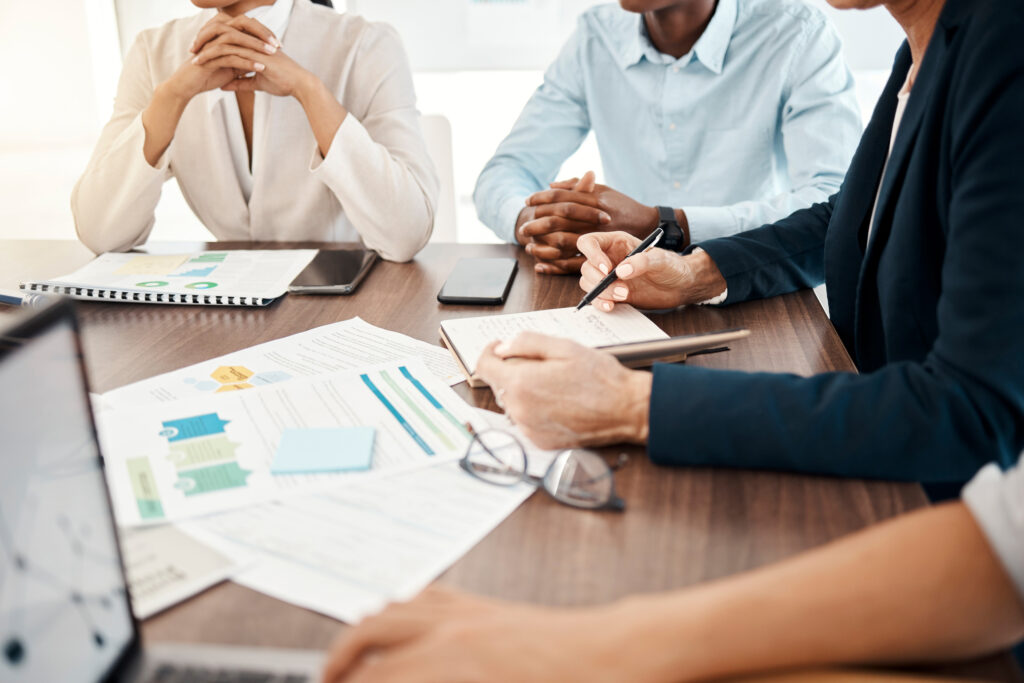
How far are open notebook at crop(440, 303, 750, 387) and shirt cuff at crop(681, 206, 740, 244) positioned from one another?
0.47m

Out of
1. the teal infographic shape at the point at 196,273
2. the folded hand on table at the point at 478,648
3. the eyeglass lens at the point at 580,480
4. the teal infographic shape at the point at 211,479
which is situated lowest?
the teal infographic shape at the point at 196,273

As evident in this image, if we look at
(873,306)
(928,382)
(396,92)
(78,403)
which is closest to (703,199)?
(396,92)

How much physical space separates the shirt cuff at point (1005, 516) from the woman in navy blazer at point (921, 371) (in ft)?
0.61

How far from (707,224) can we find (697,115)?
0.50m

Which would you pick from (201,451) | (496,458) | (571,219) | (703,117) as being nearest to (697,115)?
(703,117)

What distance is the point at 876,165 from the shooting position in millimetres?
1148

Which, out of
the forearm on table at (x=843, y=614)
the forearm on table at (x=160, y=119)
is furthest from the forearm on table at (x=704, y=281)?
the forearm on table at (x=160, y=119)

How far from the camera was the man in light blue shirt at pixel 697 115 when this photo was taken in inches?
69.1

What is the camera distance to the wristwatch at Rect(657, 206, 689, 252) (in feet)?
5.05

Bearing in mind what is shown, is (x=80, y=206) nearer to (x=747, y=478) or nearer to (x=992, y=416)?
(x=747, y=478)

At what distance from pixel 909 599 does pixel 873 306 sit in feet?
2.12

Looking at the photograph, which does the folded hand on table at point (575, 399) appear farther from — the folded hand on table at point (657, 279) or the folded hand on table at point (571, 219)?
the folded hand on table at point (571, 219)

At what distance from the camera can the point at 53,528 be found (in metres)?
0.45

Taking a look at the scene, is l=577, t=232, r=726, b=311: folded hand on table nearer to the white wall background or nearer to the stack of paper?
the stack of paper
